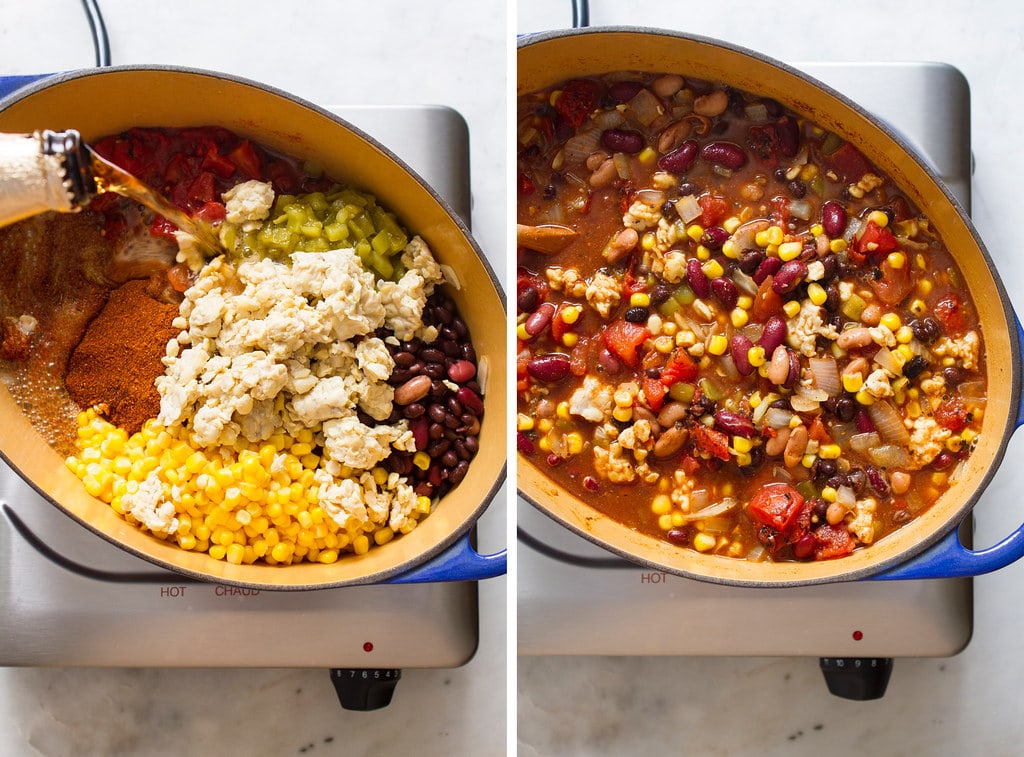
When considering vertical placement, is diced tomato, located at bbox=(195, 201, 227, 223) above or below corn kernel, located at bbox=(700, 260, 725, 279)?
above

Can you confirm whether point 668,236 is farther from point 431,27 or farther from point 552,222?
point 431,27

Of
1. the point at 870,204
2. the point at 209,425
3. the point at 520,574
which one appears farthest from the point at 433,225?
the point at 870,204

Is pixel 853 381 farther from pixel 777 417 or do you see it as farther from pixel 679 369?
pixel 679 369

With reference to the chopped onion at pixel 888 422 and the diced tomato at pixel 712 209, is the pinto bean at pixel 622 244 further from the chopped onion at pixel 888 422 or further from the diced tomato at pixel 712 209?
the chopped onion at pixel 888 422

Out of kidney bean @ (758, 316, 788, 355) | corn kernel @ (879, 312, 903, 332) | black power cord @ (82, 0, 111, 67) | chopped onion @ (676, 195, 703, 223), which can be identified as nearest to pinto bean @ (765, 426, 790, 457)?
kidney bean @ (758, 316, 788, 355)

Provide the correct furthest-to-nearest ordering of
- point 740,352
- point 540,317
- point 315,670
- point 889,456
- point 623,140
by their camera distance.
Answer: point 315,670 → point 889,456 → point 740,352 → point 623,140 → point 540,317

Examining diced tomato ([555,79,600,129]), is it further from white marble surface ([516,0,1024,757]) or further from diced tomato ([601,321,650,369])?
diced tomato ([601,321,650,369])

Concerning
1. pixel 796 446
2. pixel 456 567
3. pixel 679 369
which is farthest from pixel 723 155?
pixel 456 567
